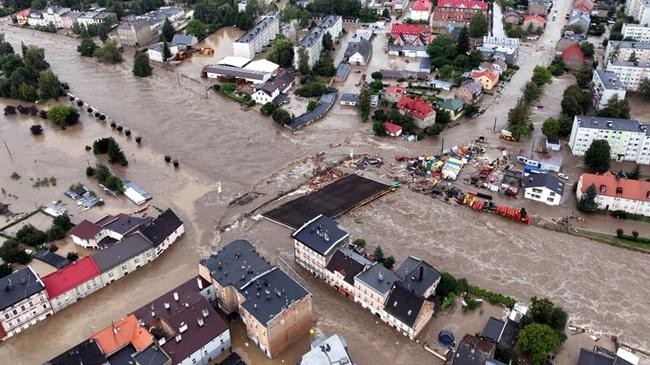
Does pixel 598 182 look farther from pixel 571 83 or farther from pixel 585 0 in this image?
pixel 585 0

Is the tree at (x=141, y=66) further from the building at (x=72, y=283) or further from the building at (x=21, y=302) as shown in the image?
the building at (x=21, y=302)

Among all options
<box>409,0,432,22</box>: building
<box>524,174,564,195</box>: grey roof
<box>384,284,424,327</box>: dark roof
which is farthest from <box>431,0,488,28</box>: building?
<box>384,284,424,327</box>: dark roof

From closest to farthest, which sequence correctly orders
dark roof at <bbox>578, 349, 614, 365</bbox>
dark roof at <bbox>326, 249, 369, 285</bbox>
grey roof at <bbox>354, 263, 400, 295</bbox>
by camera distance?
1. dark roof at <bbox>578, 349, 614, 365</bbox>
2. grey roof at <bbox>354, 263, 400, 295</bbox>
3. dark roof at <bbox>326, 249, 369, 285</bbox>

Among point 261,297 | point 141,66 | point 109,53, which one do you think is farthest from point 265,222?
point 109,53

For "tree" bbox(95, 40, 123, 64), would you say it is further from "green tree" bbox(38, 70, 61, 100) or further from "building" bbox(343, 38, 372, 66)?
"building" bbox(343, 38, 372, 66)

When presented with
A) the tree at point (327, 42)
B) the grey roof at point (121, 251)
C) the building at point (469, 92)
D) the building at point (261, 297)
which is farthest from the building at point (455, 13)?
the grey roof at point (121, 251)

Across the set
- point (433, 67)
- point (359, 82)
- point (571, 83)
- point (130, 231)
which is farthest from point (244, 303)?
point (571, 83)

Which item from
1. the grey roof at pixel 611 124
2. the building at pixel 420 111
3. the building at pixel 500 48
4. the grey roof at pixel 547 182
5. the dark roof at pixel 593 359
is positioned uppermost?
the building at pixel 500 48
